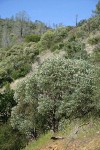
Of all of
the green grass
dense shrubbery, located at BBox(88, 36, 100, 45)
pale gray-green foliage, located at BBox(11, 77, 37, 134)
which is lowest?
the green grass

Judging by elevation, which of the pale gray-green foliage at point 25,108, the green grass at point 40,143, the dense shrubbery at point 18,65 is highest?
the dense shrubbery at point 18,65

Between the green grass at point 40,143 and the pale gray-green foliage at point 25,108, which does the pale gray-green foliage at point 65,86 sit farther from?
the green grass at point 40,143

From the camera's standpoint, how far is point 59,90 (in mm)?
29359

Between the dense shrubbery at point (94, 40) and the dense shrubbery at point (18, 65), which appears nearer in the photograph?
the dense shrubbery at point (94, 40)

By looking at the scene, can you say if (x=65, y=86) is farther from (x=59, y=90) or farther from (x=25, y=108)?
(x=25, y=108)

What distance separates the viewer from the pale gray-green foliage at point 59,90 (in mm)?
26969

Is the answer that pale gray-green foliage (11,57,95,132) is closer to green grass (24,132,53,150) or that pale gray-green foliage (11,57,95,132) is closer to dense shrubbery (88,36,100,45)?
green grass (24,132,53,150)

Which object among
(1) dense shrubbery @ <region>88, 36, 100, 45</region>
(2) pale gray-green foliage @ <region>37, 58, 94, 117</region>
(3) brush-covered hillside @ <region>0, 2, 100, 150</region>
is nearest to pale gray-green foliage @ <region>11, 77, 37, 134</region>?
(3) brush-covered hillside @ <region>0, 2, 100, 150</region>

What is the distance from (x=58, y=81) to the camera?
96.3 feet

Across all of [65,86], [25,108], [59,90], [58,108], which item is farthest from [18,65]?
[58,108]

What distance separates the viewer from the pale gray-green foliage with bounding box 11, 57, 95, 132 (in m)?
27.0

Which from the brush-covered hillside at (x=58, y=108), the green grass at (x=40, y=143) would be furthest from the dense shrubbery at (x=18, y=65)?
the green grass at (x=40, y=143)

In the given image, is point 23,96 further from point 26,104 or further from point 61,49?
point 61,49

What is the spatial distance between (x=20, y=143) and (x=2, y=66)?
44.9m
